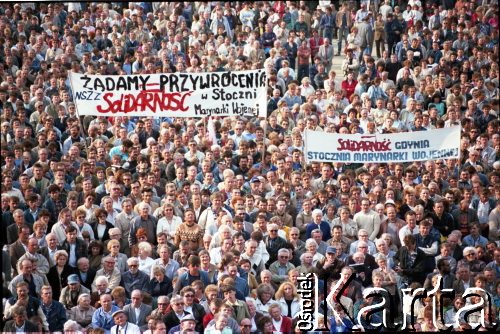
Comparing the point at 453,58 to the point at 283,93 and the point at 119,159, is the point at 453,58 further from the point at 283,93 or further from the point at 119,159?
the point at 119,159

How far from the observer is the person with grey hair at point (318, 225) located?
17.2m

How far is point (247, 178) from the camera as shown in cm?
1870

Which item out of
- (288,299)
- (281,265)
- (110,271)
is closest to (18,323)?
(110,271)

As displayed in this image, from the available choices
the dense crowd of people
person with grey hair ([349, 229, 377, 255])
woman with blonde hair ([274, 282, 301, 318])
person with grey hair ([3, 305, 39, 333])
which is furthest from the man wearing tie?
person with grey hair ([349, 229, 377, 255])

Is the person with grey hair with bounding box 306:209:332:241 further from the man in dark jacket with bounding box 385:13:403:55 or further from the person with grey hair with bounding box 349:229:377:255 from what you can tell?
the man in dark jacket with bounding box 385:13:403:55

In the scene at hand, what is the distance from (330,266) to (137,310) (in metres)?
2.03

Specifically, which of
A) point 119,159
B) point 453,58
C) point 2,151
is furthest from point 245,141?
point 453,58

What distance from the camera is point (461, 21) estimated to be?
935 inches

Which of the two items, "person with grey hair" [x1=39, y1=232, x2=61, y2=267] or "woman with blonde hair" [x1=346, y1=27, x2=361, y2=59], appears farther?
"woman with blonde hair" [x1=346, y1=27, x2=361, y2=59]

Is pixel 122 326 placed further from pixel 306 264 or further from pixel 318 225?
pixel 318 225

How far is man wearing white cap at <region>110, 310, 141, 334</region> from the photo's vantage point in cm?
1562

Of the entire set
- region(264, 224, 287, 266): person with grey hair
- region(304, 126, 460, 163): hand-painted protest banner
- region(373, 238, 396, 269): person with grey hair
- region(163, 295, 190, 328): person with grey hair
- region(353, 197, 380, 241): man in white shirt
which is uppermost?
region(304, 126, 460, 163): hand-painted protest banner

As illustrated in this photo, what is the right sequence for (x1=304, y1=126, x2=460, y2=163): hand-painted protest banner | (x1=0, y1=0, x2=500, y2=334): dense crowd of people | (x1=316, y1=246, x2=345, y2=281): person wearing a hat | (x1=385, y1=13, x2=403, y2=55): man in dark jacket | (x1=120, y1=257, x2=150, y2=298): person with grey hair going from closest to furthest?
(x1=0, y1=0, x2=500, y2=334): dense crowd of people, (x1=120, y1=257, x2=150, y2=298): person with grey hair, (x1=316, y1=246, x2=345, y2=281): person wearing a hat, (x1=304, y1=126, x2=460, y2=163): hand-painted protest banner, (x1=385, y1=13, x2=403, y2=55): man in dark jacket

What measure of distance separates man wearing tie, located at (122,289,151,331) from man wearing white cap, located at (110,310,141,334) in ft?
0.30
